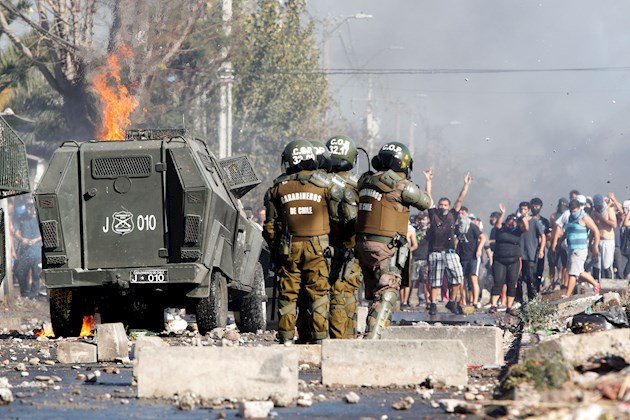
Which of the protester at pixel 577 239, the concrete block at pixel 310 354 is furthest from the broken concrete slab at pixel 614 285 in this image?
the concrete block at pixel 310 354

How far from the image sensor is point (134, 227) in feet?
53.1

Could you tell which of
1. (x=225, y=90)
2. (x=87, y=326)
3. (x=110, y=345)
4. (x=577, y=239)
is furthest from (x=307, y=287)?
(x=225, y=90)

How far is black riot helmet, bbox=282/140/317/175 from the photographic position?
1288 cm

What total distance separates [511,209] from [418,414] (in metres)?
83.4

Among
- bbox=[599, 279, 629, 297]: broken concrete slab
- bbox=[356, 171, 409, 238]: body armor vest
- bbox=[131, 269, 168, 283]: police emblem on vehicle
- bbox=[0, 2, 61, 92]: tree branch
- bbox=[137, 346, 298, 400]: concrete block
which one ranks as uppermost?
bbox=[0, 2, 61, 92]: tree branch

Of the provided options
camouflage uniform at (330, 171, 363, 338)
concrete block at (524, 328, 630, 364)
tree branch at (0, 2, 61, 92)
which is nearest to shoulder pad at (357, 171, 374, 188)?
camouflage uniform at (330, 171, 363, 338)

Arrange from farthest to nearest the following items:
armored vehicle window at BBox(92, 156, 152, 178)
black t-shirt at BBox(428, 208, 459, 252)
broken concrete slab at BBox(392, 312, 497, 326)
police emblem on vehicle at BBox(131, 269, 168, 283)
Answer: black t-shirt at BBox(428, 208, 459, 252) < broken concrete slab at BBox(392, 312, 497, 326) < armored vehicle window at BBox(92, 156, 152, 178) < police emblem on vehicle at BBox(131, 269, 168, 283)

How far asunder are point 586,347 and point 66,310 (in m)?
7.94

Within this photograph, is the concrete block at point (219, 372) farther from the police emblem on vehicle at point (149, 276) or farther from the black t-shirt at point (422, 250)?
the black t-shirt at point (422, 250)

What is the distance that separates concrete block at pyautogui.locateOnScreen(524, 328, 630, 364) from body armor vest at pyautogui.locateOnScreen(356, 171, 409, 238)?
3395 mm

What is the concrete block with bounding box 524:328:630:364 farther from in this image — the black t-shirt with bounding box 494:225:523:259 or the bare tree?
the bare tree

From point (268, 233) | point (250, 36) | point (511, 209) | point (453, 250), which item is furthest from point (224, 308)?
point (511, 209)

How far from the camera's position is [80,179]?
53.2 ft

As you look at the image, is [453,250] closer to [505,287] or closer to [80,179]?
[505,287]
